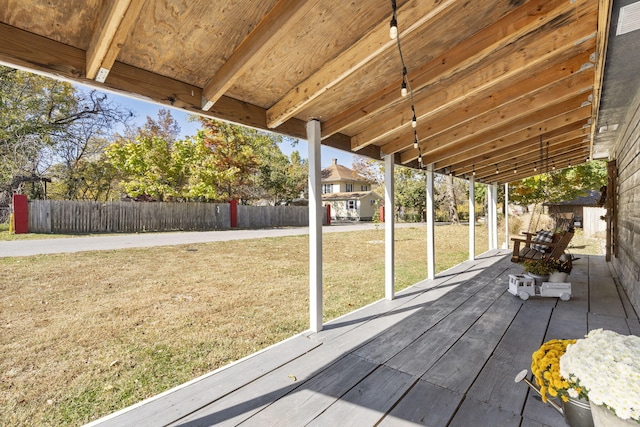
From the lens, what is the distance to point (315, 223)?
2.91 meters

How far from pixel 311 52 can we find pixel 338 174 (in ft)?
96.0

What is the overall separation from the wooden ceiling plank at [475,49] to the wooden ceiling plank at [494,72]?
211 mm

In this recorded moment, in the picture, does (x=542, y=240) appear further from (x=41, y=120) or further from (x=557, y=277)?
(x=41, y=120)

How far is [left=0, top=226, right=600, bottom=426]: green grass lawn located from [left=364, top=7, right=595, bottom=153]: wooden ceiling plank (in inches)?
102

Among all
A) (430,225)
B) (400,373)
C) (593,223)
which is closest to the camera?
(400,373)

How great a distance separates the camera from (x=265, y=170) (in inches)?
773

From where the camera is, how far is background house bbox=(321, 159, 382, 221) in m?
28.1

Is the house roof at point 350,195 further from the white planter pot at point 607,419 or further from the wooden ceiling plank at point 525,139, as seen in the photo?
the white planter pot at point 607,419

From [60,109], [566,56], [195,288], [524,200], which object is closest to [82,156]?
[60,109]

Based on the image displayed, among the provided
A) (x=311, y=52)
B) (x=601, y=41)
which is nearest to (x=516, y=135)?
(x=601, y=41)

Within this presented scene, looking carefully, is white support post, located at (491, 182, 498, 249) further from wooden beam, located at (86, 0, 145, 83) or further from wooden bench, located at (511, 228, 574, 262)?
wooden beam, located at (86, 0, 145, 83)

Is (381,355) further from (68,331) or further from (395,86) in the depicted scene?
(68,331)

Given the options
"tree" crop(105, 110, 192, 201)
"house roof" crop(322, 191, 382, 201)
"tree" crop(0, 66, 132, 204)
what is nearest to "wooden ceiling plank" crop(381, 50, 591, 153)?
"tree" crop(0, 66, 132, 204)

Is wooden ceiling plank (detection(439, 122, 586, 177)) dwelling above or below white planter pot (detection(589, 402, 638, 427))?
above
